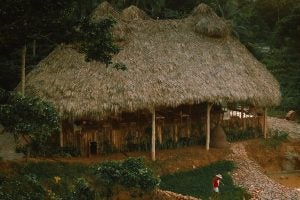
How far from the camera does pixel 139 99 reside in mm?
15883

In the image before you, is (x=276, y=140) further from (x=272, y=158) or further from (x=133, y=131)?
(x=133, y=131)

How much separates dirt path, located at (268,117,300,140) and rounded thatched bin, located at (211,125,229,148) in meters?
4.36

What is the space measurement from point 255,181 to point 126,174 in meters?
6.79

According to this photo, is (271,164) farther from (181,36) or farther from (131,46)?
(131,46)

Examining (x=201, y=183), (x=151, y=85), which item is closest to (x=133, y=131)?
(x=151, y=85)

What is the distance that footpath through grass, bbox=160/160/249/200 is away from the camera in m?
14.5

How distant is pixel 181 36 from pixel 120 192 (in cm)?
830

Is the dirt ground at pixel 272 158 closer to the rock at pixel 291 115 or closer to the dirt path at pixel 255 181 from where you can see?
the dirt path at pixel 255 181

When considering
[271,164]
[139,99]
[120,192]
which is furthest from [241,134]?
[120,192]

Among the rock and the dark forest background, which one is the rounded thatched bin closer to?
the dark forest background

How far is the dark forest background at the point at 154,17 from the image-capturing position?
29.1 ft

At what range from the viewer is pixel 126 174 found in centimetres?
1154

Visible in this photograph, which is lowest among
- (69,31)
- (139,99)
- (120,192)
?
(120,192)

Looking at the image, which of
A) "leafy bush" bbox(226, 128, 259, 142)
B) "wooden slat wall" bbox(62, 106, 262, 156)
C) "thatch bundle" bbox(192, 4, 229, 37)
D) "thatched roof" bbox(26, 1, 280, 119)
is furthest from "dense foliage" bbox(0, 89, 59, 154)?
"leafy bush" bbox(226, 128, 259, 142)
